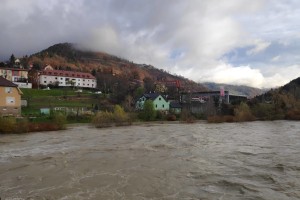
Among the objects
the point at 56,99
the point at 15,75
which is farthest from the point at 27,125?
the point at 15,75

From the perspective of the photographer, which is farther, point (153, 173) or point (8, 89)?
point (8, 89)

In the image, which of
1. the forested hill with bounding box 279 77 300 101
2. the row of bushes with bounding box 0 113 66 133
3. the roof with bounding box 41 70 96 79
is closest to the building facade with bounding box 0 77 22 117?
the row of bushes with bounding box 0 113 66 133

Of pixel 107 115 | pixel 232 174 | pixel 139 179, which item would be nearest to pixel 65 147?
pixel 139 179

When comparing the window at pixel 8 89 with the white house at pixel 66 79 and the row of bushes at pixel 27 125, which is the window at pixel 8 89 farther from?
the white house at pixel 66 79

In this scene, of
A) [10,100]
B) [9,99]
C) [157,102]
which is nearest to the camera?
[9,99]

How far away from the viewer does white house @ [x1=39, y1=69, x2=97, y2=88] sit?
110 m

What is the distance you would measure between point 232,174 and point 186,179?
7.71 ft

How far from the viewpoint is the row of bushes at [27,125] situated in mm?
42000

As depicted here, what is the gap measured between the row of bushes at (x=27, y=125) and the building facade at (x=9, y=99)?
1256 cm

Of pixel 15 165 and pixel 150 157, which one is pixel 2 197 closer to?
pixel 15 165

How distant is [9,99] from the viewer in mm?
57094

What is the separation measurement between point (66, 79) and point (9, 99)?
187 ft

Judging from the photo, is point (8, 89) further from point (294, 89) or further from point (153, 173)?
point (294, 89)

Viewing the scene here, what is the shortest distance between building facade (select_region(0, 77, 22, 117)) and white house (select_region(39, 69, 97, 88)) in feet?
161
